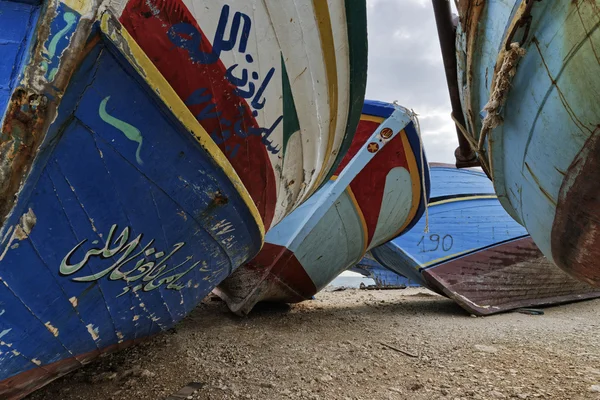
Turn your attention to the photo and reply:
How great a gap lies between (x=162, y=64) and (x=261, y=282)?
3208 millimetres

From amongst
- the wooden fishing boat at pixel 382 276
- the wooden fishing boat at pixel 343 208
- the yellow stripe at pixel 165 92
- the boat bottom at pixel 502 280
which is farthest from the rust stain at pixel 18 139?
the wooden fishing boat at pixel 382 276

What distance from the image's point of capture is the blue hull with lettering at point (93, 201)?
113 centimetres

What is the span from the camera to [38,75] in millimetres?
1062

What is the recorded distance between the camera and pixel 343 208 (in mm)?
4227

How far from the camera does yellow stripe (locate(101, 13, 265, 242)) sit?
3.71 ft

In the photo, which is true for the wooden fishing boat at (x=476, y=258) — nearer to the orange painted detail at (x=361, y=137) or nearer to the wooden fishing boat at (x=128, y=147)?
the orange painted detail at (x=361, y=137)

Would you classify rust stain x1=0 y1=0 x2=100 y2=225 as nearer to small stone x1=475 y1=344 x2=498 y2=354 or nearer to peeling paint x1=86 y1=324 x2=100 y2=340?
peeling paint x1=86 y1=324 x2=100 y2=340

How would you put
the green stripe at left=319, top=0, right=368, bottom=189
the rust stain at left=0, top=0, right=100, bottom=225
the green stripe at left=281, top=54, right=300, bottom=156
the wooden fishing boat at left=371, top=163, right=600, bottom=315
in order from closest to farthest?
1. the rust stain at left=0, top=0, right=100, bottom=225
2. the green stripe at left=281, top=54, right=300, bottom=156
3. the green stripe at left=319, top=0, right=368, bottom=189
4. the wooden fishing boat at left=371, top=163, right=600, bottom=315

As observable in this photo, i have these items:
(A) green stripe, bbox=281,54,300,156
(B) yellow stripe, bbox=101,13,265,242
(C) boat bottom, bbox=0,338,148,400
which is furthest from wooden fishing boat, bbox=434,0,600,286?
(C) boat bottom, bbox=0,338,148,400

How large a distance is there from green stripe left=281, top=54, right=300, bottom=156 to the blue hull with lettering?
40 cm

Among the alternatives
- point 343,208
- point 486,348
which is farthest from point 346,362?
point 343,208

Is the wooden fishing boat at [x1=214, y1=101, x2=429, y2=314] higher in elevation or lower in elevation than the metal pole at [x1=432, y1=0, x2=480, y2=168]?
lower

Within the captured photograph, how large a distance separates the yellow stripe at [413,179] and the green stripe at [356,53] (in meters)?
1.57

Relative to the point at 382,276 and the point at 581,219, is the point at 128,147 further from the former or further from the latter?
the point at 382,276
